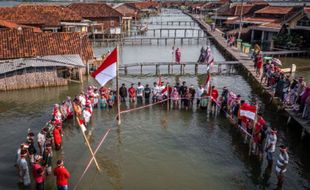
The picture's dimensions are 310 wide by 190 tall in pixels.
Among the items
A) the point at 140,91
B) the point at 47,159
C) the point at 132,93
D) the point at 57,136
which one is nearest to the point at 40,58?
the point at 132,93

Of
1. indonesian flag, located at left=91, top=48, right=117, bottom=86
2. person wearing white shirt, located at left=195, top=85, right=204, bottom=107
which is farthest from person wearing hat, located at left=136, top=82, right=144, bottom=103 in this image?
indonesian flag, located at left=91, top=48, right=117, bottom=86

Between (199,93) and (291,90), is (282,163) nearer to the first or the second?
(291,90)

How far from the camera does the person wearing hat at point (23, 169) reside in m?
11.3

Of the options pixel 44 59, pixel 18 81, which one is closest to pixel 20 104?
pixel 18 81

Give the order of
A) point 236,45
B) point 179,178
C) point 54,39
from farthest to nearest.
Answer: point 236,45
point 54,39
point 179,178

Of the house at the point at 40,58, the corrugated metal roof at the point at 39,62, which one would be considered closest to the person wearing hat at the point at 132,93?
the house at the point at 40,58

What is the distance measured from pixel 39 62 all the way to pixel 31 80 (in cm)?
142

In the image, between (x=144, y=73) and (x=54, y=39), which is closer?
(x=54, y=39)

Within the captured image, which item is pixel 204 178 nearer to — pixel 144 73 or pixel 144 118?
pixel 144 118

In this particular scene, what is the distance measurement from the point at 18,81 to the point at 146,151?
13.0m

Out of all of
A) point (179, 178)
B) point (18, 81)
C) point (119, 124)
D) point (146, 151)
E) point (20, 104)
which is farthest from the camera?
point (18, 81)

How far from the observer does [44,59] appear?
945 inches

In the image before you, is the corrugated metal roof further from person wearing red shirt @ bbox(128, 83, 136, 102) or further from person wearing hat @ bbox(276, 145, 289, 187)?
person wearing hat @ bbox(276, 145, 289, 187)

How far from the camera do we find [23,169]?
11430mm
